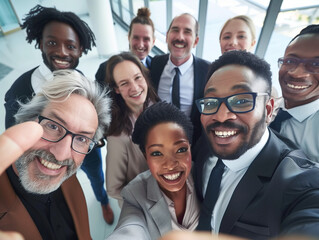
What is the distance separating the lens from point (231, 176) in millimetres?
1162

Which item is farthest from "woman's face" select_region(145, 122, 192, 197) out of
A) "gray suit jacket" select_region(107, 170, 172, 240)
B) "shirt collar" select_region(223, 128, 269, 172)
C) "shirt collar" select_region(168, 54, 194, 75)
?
"shirt collar" select_region(168, 54, 194, 75)

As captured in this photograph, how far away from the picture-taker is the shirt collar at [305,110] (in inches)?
49.0

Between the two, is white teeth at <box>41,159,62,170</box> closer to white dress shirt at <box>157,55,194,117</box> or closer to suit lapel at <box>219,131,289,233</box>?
suit lapel at <box>219,131,289,233</box>

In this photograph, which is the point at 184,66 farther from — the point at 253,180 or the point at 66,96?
the point at 253,180

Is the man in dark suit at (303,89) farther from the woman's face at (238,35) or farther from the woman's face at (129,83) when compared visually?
the woman's face at (129,83)

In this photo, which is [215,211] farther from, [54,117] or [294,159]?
[54,117]

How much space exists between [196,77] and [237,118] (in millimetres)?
1420

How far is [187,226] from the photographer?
4.13 feet

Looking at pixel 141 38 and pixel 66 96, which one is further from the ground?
pixel 141 38

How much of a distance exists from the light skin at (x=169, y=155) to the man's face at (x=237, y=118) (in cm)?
27

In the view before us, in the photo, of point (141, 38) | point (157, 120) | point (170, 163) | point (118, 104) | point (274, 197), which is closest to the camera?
point (274, 197)

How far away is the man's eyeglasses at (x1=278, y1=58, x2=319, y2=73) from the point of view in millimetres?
1202

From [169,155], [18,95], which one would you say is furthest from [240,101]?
[18,95]

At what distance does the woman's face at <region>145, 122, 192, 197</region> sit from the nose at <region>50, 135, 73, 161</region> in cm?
55
